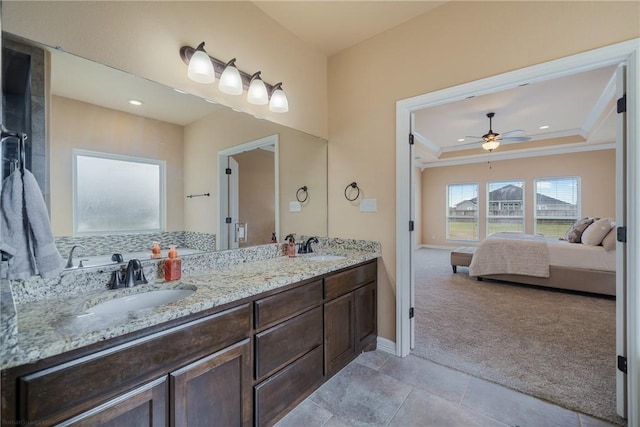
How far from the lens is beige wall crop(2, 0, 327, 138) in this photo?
1.23 m

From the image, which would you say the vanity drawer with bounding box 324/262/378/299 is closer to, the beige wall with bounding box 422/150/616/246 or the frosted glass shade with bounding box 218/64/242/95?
the frosted glass shade with bounding box 218/64/242/95

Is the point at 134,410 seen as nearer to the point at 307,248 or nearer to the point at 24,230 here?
the point at 24,230

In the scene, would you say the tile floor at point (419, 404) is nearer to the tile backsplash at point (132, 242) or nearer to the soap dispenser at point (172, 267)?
the soap dispenser at point (172, 267)

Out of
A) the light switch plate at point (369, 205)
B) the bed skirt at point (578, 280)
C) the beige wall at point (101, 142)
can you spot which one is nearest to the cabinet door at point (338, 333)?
the light switch plate at point (369, 205)

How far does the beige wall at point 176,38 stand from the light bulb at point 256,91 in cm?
6

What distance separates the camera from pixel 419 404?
1.74 m

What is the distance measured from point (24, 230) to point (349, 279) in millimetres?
1754

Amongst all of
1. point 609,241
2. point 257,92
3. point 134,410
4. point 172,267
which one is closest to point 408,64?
point 257,92

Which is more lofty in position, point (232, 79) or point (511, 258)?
point (232, 79)

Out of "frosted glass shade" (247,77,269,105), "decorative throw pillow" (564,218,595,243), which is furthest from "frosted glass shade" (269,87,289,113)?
"decorative throw pillow" (564,218,595,243)

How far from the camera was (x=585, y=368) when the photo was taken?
82.5 inches

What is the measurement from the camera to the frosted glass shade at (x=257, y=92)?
6.65ft

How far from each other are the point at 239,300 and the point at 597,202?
27.3 ft

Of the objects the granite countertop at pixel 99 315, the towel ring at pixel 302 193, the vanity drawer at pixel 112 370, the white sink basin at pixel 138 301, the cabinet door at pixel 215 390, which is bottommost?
the cabinet door at pixel 215 390
